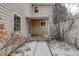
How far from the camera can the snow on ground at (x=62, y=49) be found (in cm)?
273

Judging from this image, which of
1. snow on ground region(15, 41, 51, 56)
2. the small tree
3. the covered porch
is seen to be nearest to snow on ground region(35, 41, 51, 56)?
snow on ground region(15, 41, 51, 56)

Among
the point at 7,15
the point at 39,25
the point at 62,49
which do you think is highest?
the point at 7,15

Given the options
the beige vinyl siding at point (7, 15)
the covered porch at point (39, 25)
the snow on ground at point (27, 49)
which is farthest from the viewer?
the covered porch at point (39, 25)

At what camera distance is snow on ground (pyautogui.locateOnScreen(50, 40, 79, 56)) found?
2.73m

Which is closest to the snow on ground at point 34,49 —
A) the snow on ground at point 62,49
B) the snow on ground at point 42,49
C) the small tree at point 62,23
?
the snow on ground at point 42,49

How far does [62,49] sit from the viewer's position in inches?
110

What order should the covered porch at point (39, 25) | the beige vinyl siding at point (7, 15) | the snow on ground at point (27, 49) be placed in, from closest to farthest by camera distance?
1. the beige vinyl siding at point (7, 15)
2. the snow on ground at point (27, 49)
3. the covered porch at point (39, 25)

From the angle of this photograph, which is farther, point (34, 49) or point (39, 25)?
point (39, 25)

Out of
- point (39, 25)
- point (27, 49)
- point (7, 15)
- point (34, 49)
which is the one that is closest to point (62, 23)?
point (39, 25)

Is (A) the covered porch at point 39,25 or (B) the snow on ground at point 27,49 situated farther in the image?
(A) the covered porch at point 39,25

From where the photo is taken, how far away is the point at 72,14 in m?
2.65

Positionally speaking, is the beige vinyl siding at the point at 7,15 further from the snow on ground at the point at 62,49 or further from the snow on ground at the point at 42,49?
the snow on ground at the point at 62,49

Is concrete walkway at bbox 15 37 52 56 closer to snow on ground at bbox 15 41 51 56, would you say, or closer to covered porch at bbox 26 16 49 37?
snow on ground at bbox 15 41 51 56

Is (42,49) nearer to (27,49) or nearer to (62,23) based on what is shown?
(27,49)
